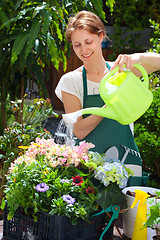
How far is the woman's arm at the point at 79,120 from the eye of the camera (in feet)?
4.65

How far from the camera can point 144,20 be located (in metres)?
6.83

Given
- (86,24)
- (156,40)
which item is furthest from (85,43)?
(156,40)

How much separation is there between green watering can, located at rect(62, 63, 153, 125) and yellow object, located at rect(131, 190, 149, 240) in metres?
0.26

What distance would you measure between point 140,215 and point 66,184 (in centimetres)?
26

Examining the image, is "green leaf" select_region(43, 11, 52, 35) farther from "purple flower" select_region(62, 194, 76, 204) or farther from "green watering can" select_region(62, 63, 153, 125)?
"purple flower" select_region(62, 194, 76, 204)

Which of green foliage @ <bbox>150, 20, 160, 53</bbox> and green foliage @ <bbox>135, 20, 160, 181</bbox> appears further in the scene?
green foliage @ <bbox>150, 20, 160, 53</bbox>

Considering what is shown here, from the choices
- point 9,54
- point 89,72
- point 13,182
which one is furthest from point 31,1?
point 13,182

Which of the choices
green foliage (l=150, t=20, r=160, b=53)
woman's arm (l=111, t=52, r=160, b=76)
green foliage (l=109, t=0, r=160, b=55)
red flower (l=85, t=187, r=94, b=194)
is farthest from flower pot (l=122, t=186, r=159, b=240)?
green foliage (l=109, t=0, r=160, b=55)

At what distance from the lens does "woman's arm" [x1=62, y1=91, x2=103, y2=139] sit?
4.65ft

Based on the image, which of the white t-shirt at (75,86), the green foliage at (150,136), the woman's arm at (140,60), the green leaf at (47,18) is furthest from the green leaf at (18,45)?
the woman's arm at (140,60)

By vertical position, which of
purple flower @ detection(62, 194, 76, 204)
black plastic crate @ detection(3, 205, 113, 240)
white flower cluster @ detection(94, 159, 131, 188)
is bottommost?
black plastic crate @ detection(3, 205, 113, 240)

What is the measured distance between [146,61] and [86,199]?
65cm

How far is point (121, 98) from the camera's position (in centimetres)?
118

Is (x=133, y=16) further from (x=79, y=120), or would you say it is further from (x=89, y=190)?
(x=89, y=190)
